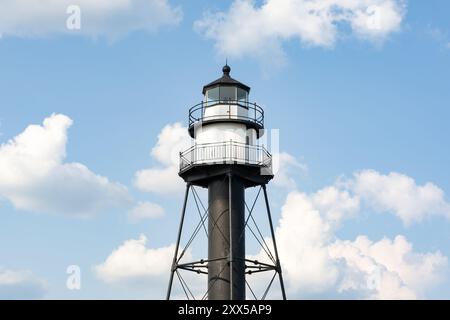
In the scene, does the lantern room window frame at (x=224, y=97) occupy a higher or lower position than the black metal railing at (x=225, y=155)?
higher

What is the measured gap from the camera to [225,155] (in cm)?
4609

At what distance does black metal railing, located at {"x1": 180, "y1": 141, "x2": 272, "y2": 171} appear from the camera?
151 ft

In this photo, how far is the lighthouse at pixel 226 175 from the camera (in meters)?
45.2

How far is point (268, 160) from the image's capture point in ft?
155

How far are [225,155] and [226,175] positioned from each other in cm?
112

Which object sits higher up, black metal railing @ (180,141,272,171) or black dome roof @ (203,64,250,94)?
black dome roof @ (203,64,250,94)

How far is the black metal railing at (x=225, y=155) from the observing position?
46156mm

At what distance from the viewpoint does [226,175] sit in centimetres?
4588

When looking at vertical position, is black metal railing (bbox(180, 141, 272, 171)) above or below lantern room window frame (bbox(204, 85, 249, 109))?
below

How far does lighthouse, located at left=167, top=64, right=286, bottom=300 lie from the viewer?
45.2 metres
